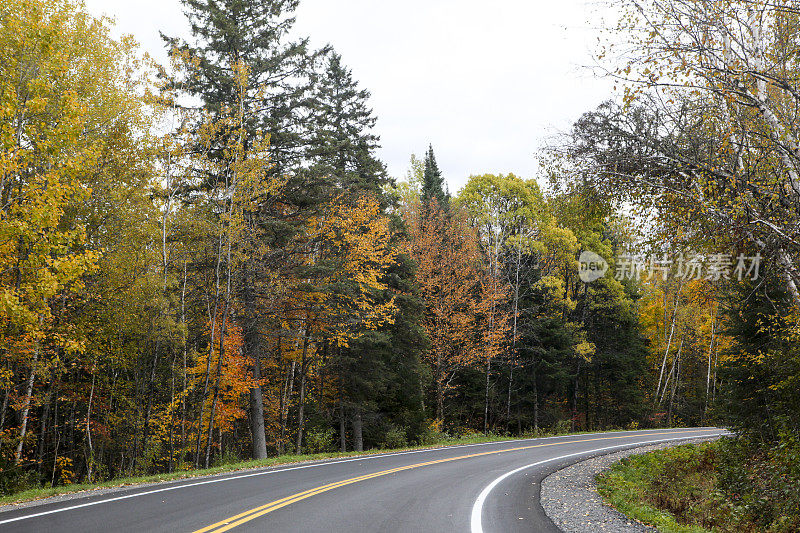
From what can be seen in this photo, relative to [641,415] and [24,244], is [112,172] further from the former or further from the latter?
[641,415]

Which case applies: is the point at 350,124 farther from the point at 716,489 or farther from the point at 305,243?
the point at 716,489

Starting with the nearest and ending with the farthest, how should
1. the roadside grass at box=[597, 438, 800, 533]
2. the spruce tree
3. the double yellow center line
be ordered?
the double yellow center line, the roadside grass at box=[597, 438, 800, 533], the spruce tree

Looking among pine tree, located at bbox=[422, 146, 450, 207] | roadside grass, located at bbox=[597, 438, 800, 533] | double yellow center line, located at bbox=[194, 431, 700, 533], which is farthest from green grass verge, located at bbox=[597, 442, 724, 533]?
pine tree, located at bbox=[422, 146, 450, 207]

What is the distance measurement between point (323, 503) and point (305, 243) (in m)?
12.4

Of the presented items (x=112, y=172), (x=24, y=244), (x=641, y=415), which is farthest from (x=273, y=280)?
(x=641, y=415)

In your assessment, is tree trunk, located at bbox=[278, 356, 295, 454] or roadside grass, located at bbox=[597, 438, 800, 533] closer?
roadside grass, located at bbox=[597, 438, 800, 533]

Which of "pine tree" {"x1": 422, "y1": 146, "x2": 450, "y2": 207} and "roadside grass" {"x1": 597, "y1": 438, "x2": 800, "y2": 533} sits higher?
"pine tree" {"x1": 422, "y1": 146, "x2": 450, "y2": 207}

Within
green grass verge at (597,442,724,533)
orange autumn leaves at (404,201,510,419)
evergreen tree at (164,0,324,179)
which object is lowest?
green grass verge at (597,442,724,533)

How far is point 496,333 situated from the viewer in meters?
26.3

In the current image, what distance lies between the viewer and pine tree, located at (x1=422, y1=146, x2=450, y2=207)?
3604 centimetres

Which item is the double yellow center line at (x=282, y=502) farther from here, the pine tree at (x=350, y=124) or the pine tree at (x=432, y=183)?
the pine tree at (x=432, y=183)

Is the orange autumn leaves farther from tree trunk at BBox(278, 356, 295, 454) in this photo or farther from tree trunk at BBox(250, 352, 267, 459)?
tree trunk at BBox(250, 352, 267, 459)

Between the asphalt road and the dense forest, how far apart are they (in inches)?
177

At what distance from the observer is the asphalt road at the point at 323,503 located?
23.2 ft
